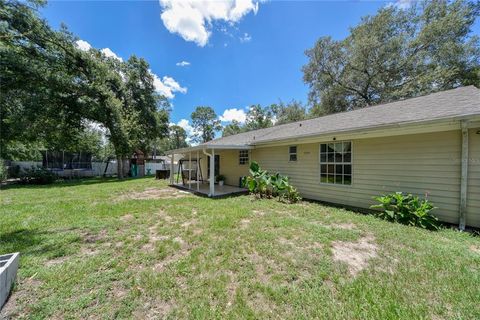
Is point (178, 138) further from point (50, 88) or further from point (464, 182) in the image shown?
point (464, 182)

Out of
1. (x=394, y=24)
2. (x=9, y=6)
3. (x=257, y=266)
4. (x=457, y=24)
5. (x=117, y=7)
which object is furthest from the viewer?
(x=394, y=24)

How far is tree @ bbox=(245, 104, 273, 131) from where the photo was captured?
37.6m

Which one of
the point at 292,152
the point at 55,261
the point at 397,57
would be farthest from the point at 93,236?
the point at 397,57

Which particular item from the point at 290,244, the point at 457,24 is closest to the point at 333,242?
the point at 290,244

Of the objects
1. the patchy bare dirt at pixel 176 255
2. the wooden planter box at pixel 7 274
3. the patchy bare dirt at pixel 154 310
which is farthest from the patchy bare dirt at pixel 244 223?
the wooden planter box at pixel 7 274

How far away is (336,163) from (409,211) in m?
2.55

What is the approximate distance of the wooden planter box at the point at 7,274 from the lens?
2209 mm

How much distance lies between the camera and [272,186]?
8.30m

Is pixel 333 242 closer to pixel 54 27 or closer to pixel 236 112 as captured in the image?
pixel 54 27

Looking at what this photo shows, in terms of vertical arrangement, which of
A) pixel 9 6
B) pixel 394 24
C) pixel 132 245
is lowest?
pixel 132 245

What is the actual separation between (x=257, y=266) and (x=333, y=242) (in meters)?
1.75

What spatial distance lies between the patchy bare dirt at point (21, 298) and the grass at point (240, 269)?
1 cm

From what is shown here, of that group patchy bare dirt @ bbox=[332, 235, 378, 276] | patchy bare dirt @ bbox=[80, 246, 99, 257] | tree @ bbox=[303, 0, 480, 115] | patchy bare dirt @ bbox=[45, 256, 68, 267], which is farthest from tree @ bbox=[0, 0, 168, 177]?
tree @ bbox=[303, 0, 480, 115]

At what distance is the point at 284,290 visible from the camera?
249 cm
